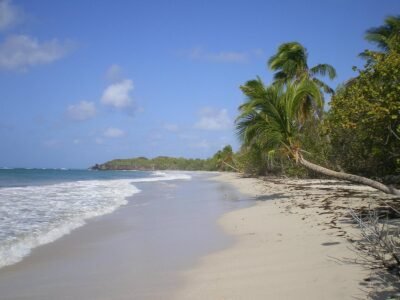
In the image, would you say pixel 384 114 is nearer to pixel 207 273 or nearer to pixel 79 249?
pixel 207 273

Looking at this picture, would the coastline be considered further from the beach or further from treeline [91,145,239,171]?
treeline [91,145,239,171]

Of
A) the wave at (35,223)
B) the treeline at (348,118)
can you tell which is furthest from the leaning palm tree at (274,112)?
the wave at (35,223)

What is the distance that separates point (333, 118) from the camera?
9375 millimetres

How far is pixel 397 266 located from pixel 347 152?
15238 millimetres

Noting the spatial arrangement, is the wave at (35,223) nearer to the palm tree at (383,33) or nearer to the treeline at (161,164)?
the palm tree at (383,33)

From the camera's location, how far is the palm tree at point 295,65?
26828 millimetres

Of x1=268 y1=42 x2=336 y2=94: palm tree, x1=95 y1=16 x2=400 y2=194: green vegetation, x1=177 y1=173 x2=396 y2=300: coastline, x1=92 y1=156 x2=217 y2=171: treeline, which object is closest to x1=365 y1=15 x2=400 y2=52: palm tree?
x1=95 y1=16 x2=400 y2=194: green vegetation

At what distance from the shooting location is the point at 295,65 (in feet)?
88.4

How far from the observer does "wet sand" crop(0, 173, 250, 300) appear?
4527mm

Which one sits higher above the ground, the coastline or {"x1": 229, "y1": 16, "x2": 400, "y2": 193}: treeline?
{"x1": 229, "y1": 16, "x2": 400, "y2": 193}: treeline

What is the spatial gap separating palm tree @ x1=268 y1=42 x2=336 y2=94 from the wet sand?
19698mm

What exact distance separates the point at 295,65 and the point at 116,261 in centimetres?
2407

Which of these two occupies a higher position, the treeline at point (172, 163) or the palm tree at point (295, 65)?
the palm tree at point (295, 65)

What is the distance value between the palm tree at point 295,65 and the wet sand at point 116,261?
19698mm
